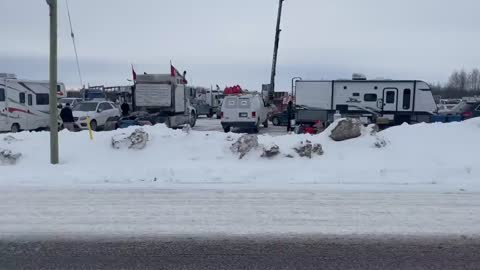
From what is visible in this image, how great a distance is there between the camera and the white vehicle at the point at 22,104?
20.6 meters

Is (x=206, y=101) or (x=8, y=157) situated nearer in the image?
(x=8, y=157)

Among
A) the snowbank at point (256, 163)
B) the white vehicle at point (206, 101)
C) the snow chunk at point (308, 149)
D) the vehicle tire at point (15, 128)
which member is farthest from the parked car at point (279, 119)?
the snow chunk at point (308, 149)

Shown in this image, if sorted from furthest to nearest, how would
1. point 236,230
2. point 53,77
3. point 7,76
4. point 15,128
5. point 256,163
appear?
1. point 7,76
2. point 15,128
3. point 256,163
4. point 53,77
5. point 236,230

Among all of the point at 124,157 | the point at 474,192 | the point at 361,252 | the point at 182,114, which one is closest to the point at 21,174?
the point at 124,157

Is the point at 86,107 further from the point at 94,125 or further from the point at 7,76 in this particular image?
the point at 7,76

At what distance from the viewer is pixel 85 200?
295 inches

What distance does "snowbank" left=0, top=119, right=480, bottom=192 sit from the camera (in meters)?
9.14

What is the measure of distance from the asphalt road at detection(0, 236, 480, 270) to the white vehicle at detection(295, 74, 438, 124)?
17.2 m

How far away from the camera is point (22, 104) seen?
2139 centimetres

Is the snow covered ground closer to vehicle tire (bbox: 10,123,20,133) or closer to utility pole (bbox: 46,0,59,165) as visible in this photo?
utility pole (bbox: 46,0,59,165)

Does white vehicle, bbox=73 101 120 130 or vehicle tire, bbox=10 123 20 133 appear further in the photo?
white vehicle, bbox=73 101 120 130

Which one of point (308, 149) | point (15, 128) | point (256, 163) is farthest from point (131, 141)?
point (15, 128)

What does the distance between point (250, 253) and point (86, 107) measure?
841 inches

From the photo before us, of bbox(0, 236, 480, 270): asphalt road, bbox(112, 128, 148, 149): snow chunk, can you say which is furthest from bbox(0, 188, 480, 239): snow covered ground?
bbox(112, 128, 148, 149): snow chunk
